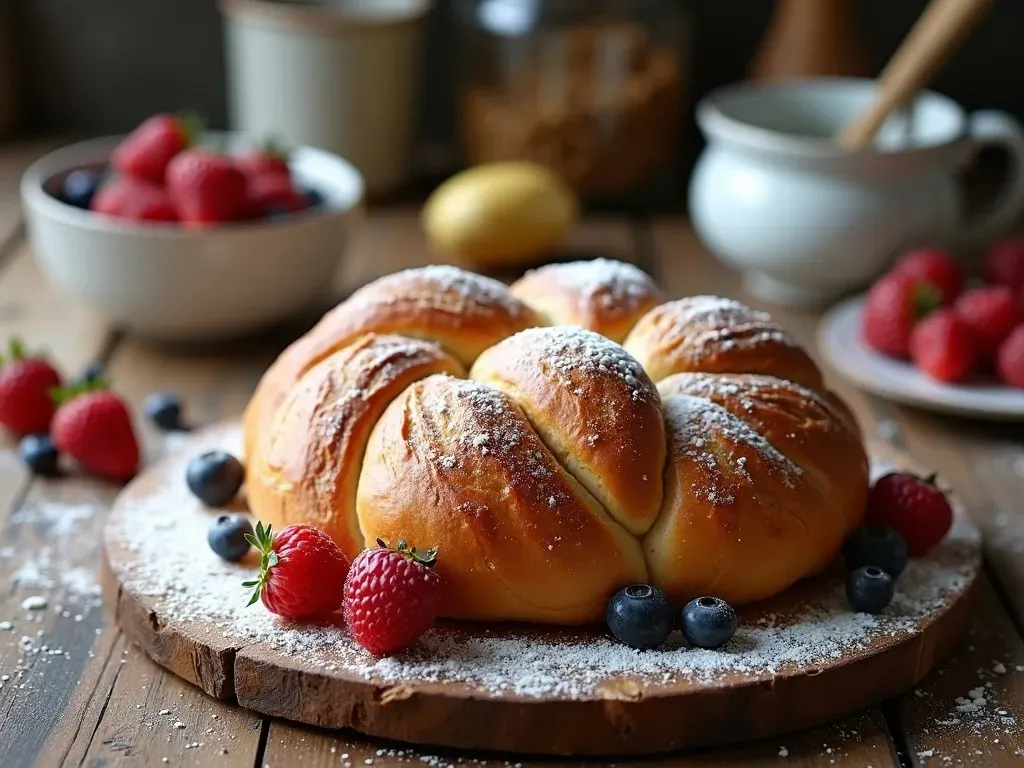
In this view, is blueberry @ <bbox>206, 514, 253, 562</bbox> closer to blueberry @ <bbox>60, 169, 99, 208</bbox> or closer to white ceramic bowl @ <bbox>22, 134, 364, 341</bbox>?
white ceramic bowl @ <bbox>22, 134, 364, 341</bbox>

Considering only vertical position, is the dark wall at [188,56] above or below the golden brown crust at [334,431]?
below

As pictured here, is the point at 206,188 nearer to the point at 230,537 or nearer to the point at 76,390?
the point at 76,390

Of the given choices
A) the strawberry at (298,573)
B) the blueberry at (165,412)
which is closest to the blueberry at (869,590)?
the strawberry at (298,573)

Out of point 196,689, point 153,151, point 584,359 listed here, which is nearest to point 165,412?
point 153,151

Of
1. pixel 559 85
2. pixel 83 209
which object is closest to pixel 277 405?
pixel 83 209

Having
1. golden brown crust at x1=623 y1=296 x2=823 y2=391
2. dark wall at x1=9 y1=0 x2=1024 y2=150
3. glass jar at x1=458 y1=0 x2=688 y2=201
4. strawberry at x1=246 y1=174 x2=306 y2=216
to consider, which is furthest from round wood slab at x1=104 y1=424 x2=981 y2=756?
dark wall at x1=9 y1=0 x2=1024 y2=150

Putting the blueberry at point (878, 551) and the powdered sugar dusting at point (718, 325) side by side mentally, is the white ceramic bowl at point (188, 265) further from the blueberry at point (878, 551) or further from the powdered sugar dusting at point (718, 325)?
the blueberry at point (878, 551)

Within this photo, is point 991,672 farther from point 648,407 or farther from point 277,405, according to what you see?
point 277,405
